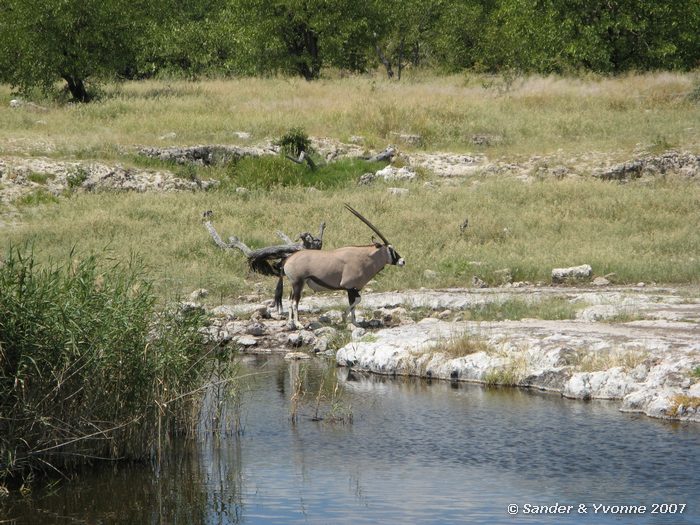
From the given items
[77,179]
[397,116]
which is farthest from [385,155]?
[77,179]

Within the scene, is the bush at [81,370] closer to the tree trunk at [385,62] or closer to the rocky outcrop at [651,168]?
the rocky outcrop at [651,168]

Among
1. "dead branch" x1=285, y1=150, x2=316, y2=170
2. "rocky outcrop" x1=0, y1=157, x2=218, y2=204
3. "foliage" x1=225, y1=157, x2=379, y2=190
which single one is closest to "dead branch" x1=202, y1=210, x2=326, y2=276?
"foliage" x1=225, y1=157, x2=379, y2=190

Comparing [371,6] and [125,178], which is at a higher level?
[371,6]

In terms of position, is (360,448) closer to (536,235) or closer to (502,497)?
(502,497)

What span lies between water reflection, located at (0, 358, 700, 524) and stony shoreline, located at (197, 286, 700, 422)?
0.63 meters

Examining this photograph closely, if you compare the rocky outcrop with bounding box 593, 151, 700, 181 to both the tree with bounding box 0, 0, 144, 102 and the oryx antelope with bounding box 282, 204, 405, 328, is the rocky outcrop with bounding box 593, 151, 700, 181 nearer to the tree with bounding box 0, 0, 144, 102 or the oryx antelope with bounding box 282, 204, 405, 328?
the oryx antelope with bounding box 282, 204, 405, 328

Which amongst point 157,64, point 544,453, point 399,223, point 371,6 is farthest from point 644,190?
Answer: point 157,64

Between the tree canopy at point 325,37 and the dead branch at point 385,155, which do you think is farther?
the tree canopy at point 325,37

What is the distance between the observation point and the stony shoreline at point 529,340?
15.0 meters

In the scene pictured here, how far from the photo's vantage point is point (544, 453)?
42.0ft

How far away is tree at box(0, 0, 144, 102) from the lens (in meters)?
40.7

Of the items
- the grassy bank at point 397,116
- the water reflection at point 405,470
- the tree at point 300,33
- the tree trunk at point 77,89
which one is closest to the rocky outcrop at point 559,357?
the water reflection at point 405,470

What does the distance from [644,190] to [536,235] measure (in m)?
5.24

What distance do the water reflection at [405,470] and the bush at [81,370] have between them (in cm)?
44
